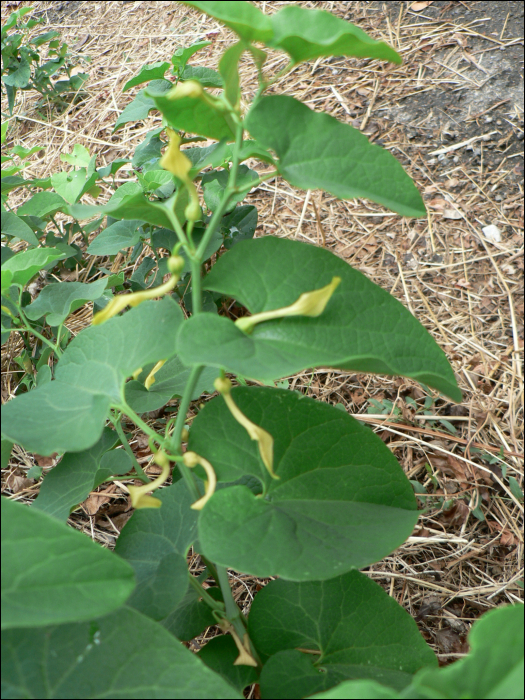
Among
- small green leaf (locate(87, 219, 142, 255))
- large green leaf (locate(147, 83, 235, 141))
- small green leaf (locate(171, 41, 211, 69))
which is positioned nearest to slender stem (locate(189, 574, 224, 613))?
large green leaf (locate(147, 83, 235, 141))

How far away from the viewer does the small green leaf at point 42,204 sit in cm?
133

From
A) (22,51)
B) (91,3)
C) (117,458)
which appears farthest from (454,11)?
(117,458)

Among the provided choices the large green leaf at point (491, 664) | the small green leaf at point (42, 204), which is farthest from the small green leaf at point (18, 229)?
the large green leaf at point (491, 664)

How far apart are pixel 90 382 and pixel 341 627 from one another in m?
0.47

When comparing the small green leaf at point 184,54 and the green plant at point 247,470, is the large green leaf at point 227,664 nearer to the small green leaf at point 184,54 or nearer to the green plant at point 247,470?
the green plant at point 247,470

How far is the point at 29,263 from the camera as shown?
981 mm

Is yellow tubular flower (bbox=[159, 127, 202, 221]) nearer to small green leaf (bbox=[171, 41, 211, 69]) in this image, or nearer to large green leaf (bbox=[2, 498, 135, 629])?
large green leaf (bbox=[2, 498, 135, 629])

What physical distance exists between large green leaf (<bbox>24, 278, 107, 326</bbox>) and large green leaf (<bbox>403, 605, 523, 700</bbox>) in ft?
2.67

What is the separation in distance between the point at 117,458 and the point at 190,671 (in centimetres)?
40

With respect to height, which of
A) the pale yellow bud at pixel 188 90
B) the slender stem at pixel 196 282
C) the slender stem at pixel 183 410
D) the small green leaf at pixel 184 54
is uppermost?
the pale yellow bud at pixel 188 90

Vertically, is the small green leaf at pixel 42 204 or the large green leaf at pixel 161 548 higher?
the small green leaf at pixel 42 204

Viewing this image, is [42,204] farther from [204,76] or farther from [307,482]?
[307,482]

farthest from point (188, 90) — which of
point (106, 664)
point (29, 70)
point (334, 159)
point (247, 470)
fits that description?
point (29, 70)

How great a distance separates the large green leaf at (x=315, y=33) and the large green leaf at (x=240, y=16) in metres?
0.02
